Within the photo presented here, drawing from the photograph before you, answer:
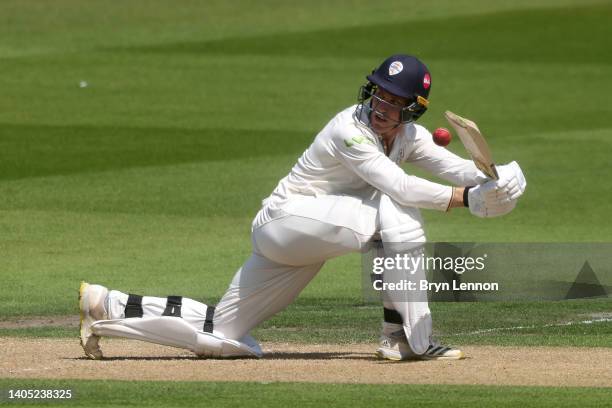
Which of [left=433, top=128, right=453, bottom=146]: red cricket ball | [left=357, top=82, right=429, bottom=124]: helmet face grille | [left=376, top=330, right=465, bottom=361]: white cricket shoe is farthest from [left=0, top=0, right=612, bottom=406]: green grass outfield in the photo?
[left=357, top=82, right=429, bottom=124]: helmet face grille

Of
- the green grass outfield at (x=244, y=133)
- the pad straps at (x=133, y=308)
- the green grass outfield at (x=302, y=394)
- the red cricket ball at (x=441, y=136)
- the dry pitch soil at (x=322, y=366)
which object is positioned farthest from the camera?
the green grass outfield at (x=244, y=133)

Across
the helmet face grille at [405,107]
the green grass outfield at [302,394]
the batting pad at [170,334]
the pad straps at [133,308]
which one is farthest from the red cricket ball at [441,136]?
the pad straps at [133,308]

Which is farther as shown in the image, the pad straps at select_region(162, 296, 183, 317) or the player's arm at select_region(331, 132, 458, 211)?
the pad straps at select_region(162, 296, 183, 317)

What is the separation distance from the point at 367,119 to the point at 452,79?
741 inches

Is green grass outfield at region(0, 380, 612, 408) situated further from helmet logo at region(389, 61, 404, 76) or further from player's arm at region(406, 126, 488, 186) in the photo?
helmet logo at region(389, 61, 404, 76)

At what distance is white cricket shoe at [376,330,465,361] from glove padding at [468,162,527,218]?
0.89 meters

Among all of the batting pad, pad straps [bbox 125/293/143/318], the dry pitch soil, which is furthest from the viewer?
pad straps [bbox 125/293/143/318]

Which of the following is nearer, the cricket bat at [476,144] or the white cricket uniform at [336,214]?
the cricket bat at [476,144]

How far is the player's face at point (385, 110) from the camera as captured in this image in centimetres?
900

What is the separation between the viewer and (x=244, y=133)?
74.0ft

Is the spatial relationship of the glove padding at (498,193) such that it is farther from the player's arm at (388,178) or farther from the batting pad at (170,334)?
the batting pad at (170,334)

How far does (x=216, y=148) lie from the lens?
21.2 metres

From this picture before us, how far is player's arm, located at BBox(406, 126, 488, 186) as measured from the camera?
923cm

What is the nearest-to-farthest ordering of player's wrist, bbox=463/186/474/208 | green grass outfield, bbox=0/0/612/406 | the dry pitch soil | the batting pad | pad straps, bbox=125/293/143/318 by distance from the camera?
1. the dry pitch soil
2. player's wrist, bbox=463/186/474/208
3. the batting pad
4. pad straps, bbox=125/293/143/318
5. green grass outfield, bbox=0/0/612/406
